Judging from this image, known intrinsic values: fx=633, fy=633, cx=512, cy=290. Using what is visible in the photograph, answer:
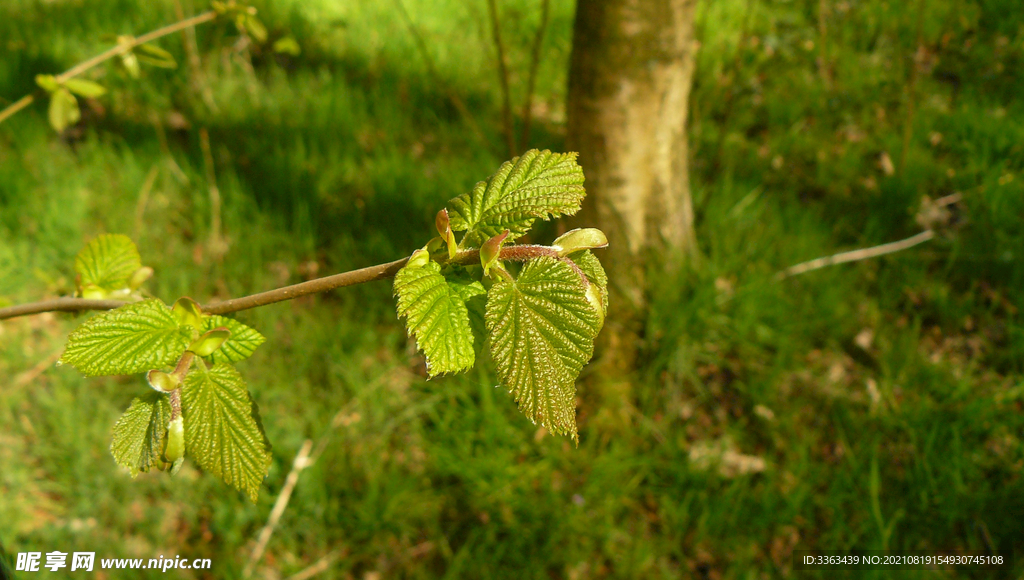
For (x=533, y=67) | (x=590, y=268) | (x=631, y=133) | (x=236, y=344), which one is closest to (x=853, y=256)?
(x=631, y=133)

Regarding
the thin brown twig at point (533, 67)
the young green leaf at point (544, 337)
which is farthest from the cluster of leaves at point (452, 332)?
the thin brown twig at point (533, 67)

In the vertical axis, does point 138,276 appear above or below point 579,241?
below

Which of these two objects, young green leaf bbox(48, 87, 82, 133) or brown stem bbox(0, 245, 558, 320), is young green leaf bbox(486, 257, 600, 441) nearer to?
brown stem bbox(0, 245, 558, 320)

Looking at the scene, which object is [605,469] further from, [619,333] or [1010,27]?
[1010,27]

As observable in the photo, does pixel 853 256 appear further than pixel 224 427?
Yes

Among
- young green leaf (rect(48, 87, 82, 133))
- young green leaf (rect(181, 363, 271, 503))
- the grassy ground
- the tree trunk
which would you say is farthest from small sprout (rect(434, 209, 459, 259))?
the tree trunk

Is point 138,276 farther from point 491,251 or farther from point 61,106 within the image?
point 61,106

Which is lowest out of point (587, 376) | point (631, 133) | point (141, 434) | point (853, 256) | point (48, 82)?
point (587, 376)

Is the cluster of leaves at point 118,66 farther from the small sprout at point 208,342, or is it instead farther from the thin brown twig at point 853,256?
the thin brown twig at point 853,256
